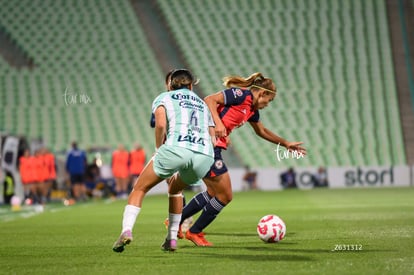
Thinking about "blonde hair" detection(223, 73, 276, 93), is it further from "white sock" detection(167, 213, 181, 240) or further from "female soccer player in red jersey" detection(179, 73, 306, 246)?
"white sock" detection(167, 213, 181, 240)

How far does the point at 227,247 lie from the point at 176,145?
1.77m

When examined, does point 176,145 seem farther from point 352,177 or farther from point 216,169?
point 352,177

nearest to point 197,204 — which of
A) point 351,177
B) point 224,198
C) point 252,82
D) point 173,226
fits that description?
point 224,198

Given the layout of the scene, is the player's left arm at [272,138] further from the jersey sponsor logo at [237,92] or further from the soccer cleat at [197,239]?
the soccer cleat at [197,239]

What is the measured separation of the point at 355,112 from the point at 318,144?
243cm

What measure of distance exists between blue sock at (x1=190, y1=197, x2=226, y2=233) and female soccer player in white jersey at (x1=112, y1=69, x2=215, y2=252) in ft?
3.90

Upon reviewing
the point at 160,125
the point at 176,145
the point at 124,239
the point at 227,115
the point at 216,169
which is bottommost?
the point at 124,239

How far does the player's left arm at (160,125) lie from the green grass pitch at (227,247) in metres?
1.16

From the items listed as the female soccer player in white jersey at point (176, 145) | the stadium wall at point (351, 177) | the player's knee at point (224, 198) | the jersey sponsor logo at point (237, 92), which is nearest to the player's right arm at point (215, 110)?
the jersey sponsor logo at point (237, 92)

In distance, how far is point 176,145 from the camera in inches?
308

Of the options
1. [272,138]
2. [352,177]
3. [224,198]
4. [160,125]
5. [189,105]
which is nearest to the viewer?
[160,125]

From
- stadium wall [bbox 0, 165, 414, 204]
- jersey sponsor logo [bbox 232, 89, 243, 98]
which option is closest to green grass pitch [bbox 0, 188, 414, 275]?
jersey sponsor logo [bbox 232, 89, 243, 98]

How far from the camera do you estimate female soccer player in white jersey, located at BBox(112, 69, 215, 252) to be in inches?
307

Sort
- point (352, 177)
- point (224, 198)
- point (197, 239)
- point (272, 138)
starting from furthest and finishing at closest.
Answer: point (352, 177)
point (272, 138)
point (197, 239)
point (224, 198)
